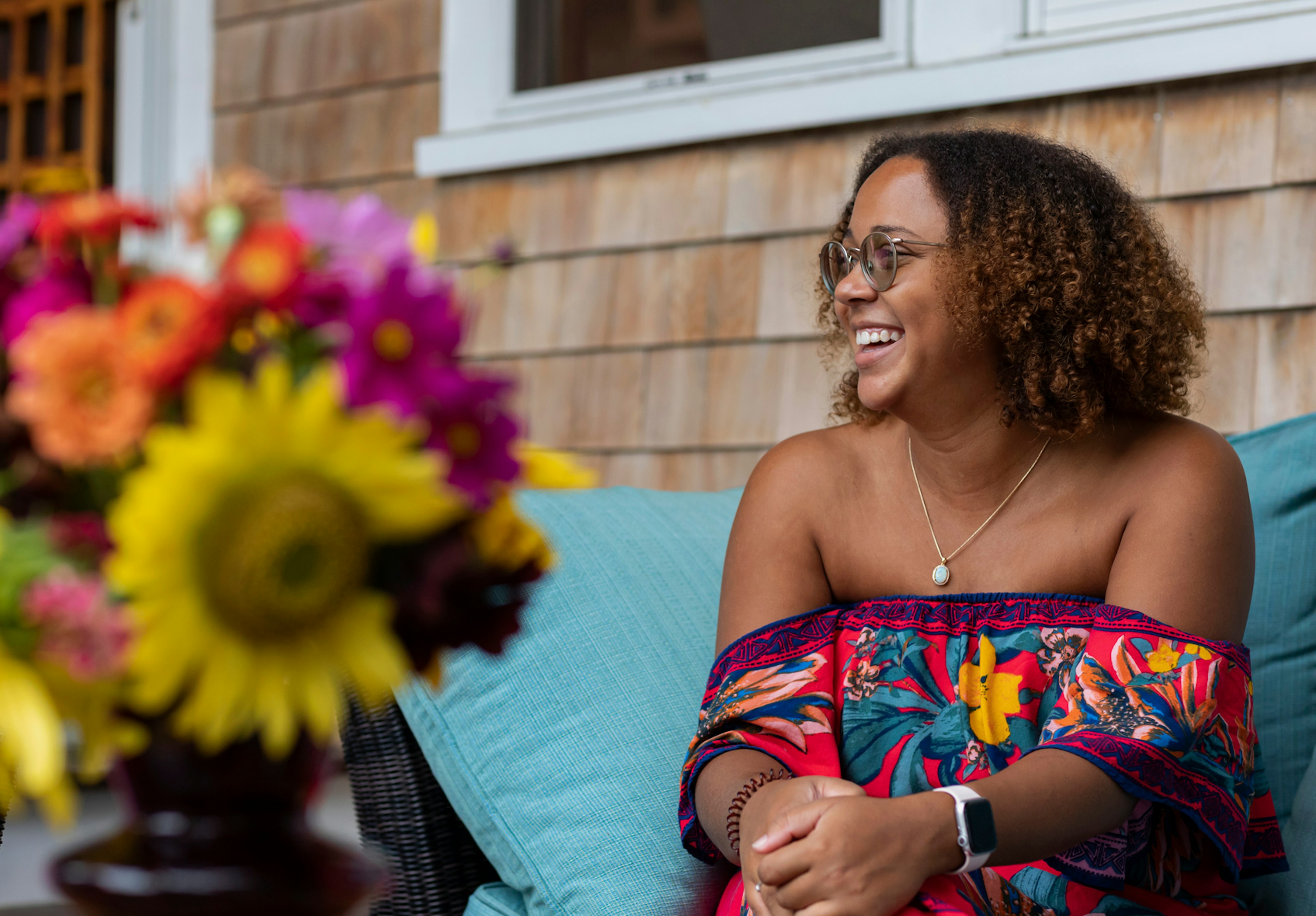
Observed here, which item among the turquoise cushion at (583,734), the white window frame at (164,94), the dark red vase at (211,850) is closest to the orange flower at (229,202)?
the dark red vase at (211,850)

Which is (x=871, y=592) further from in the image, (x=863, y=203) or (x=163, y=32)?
(x=163, y=32)

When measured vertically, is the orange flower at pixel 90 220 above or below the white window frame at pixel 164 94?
below

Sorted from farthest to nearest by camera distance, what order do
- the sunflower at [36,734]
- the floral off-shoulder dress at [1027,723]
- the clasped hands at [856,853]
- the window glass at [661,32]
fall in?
the window glass at [661,32] < the floral off-shoulder dress at [1027,723] < the clasped hands at [856,853] < the sunflower at [36,734]

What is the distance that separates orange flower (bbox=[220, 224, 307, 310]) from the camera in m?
0.53

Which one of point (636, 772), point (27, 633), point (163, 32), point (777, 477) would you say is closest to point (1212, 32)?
point (777, 477)

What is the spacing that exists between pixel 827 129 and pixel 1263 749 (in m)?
1.42

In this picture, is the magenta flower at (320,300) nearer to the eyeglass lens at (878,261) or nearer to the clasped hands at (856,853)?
the clasped hands at (856,853)

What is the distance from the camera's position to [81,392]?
505 millimetres

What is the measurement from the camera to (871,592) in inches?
65.5

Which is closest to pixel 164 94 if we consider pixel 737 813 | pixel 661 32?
pixel 661 32

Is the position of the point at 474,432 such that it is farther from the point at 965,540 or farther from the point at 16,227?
the point at 965,540

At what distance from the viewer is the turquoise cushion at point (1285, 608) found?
168 centimetres

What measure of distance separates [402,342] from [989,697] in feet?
3.71

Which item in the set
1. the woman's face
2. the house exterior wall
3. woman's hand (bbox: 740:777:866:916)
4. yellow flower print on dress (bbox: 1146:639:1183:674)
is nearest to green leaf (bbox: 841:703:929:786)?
woman's hand (bbox: 740:777:866:916)
